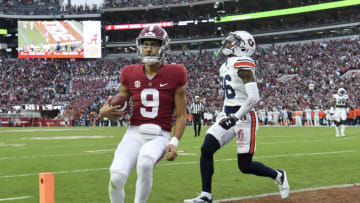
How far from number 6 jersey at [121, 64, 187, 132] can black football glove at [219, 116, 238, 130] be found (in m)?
1.06

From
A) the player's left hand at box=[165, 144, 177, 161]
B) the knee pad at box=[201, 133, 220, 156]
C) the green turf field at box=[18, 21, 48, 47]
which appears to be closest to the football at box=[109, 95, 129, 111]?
the player's left hand at box=[165, 144, 177, 161]

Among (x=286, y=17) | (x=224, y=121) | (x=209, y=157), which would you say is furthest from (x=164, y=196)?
(x=286, y=17)

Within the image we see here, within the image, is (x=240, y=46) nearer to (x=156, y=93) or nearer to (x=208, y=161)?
(x=208, y=161)

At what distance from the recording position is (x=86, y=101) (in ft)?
153

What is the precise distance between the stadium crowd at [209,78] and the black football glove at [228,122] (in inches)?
1154

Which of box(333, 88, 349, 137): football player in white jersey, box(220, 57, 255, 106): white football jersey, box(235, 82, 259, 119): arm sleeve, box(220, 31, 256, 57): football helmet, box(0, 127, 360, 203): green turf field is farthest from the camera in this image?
box(333, 88, 349, 137): football player in white jersey

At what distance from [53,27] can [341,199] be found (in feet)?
155

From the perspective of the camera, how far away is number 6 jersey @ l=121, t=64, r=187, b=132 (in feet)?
13.9

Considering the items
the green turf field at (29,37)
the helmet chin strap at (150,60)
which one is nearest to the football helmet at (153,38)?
the helmet chin strap at (150,60)

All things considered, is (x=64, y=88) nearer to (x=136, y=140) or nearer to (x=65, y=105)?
(x=65, y=105)

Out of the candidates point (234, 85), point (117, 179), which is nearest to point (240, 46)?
point (234, 85)

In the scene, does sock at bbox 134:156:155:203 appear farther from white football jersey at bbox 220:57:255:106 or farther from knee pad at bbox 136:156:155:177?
white football jersey at bbox 220:57:255:106

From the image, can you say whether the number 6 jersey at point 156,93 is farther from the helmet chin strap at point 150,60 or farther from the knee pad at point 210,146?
the knee pad at point 210,146

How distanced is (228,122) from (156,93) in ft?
4.13
